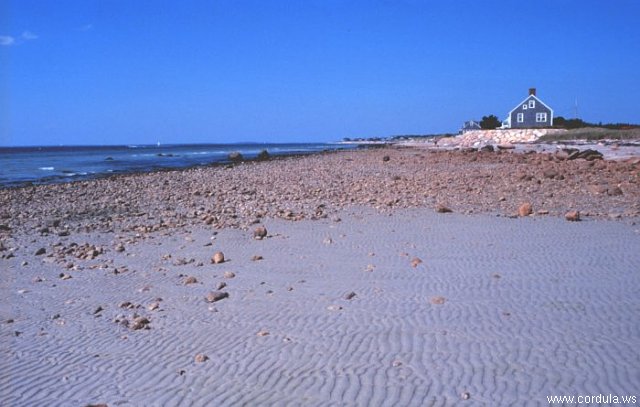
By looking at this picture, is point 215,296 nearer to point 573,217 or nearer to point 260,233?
point 260,233

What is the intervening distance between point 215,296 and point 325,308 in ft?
4.69

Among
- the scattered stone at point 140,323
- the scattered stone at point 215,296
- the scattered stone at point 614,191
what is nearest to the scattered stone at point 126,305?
the scattered stone at point 140,323

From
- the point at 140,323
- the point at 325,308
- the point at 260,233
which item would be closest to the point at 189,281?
the point at 140,323

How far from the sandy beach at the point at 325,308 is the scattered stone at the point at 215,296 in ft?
0.07

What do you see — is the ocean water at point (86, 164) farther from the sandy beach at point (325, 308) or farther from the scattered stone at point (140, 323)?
the scattered stone at point (140, 323)

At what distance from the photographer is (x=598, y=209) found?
41.1 feet

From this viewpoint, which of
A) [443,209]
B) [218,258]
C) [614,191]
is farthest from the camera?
[614,191]

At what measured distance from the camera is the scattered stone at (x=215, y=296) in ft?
21.4

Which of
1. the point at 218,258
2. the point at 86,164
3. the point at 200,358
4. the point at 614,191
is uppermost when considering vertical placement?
the point at 86,164

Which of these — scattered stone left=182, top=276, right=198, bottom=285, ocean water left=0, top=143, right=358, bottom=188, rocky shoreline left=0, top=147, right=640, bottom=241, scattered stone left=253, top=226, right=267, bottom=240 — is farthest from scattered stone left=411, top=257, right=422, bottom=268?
ocean water left=0, top=143, right=358, bottom=188

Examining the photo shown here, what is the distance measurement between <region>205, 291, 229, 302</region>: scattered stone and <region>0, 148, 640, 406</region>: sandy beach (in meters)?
0.02

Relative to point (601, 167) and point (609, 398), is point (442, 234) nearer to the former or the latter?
point (609, 398)

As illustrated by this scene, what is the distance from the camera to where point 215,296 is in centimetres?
653

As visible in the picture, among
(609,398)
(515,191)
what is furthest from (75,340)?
(515,191)
